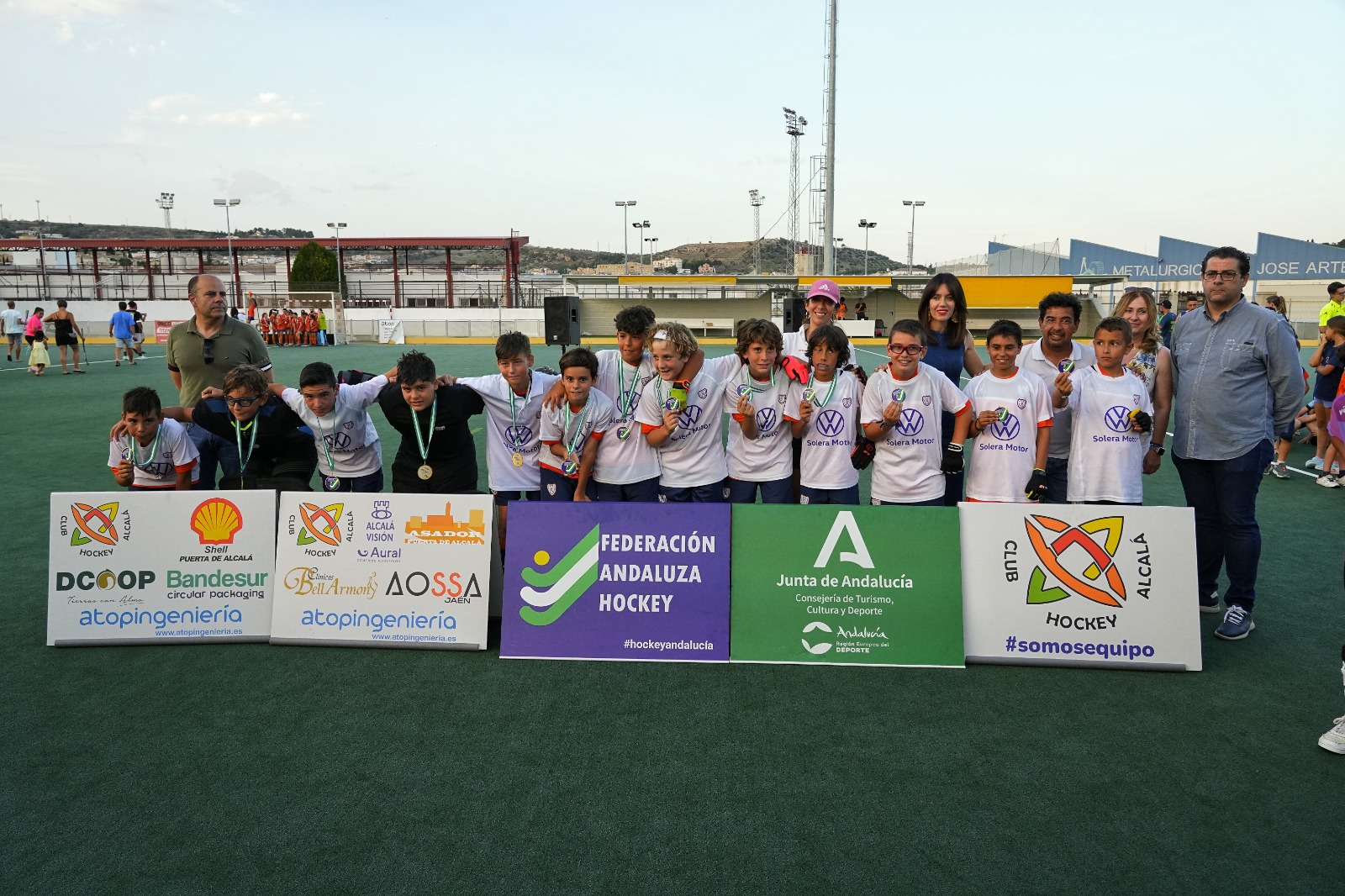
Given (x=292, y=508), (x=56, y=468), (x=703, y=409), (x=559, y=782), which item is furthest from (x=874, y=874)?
(x=56, y=468)

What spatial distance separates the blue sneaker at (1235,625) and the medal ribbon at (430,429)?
4517 mm

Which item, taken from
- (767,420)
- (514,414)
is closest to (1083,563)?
(767,420)

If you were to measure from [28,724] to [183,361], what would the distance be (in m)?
2.79

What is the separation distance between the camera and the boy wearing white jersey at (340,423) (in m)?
4.68

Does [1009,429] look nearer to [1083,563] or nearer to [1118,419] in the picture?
[1118,419]

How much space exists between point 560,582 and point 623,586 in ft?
1.06

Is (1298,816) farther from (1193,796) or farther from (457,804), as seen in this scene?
(457,804)

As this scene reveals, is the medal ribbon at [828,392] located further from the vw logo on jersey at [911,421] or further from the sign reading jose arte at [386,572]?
the sign reading jose arte at [386,572]

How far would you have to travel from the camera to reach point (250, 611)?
436cm

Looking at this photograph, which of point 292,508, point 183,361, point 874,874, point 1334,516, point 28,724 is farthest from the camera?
point 1334,516

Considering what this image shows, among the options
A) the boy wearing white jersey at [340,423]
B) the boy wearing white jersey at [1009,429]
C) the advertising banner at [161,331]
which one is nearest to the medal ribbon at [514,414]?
the boy wearing white jersey at [340,423]

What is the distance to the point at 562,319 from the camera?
18297mm

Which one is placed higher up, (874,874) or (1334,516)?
(1334,516)

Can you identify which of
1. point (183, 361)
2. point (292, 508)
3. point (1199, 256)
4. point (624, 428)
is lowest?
point (292, 508)
